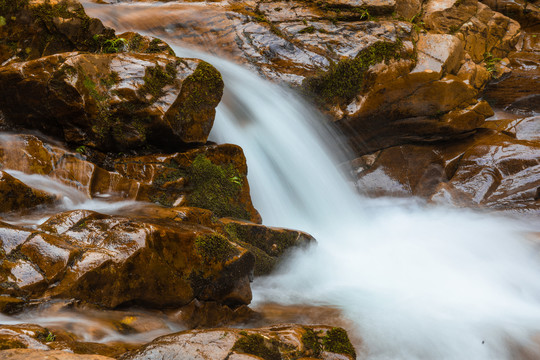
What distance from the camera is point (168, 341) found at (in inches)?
92.2

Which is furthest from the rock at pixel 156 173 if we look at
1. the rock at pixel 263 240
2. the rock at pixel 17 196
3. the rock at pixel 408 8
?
the rock at pixel 408 8

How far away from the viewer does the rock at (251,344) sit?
7.43 ft

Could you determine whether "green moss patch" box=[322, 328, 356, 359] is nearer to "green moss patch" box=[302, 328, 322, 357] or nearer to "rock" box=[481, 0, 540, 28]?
"green moss patch" box=[302, 328, 322, 357]

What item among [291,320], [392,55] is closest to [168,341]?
[291,320]

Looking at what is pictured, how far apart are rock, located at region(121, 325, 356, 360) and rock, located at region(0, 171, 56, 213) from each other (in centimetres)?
223

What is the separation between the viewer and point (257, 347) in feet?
8.30

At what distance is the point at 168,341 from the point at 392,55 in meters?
7.12

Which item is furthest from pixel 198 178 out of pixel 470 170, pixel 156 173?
pixel 470 170

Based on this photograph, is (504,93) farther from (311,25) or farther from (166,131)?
(166,131)

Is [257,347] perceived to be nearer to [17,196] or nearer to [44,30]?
[17,196]

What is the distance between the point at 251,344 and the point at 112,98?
3.54 meters

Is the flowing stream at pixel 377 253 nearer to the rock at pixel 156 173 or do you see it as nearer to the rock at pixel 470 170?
the rock at pixel 470 170

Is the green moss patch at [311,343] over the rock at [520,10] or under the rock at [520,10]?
under

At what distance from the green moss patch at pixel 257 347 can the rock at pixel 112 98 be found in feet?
10.4
